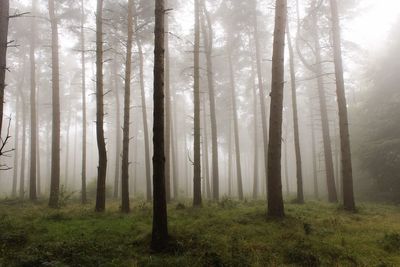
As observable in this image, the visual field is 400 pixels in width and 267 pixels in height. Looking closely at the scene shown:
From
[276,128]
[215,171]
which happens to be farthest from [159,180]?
[215,171]

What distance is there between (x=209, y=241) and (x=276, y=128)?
445 centimetres

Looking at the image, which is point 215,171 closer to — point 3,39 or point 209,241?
point 209,241

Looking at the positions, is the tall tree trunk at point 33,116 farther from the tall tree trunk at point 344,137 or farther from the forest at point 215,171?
the tall tree trunk at point 344,137

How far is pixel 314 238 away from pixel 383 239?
177 centimetres

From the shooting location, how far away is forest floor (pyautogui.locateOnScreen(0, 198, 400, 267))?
253 inches

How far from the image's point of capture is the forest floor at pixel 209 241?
6422 mm

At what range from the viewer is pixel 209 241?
298 inches

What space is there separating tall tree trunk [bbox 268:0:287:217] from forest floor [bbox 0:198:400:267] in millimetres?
630

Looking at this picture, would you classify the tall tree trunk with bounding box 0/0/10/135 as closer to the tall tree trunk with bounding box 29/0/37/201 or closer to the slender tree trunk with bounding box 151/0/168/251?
the slender tree trunk with bounding box 151/0/168/251

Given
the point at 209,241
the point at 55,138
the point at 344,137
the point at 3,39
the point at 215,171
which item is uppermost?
the point at 3,39

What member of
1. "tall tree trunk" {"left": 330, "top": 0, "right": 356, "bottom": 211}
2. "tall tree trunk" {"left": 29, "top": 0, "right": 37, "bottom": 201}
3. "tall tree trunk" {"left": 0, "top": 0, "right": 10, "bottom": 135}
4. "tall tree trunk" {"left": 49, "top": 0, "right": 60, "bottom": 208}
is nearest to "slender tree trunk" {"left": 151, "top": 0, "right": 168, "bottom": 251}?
"tall tree trunk" {"left": 0, "top": 0, "right": 10, "bottom": 135}

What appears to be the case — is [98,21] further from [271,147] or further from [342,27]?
[342,27]

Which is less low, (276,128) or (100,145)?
(276,128)

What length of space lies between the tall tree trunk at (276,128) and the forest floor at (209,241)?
630mm
